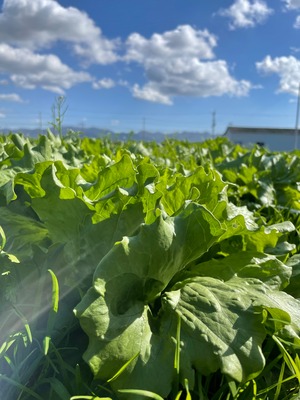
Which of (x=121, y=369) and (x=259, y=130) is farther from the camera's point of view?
(x=259, y=130)

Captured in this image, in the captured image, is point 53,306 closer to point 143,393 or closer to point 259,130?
point 143,393

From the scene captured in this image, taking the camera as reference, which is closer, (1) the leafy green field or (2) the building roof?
(1) the leafy green field

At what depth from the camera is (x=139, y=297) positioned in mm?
1127

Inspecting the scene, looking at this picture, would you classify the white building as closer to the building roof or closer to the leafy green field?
the building roof

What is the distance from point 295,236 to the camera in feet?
6.73

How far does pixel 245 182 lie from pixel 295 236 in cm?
93

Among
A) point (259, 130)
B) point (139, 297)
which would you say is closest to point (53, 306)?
point (139, 297)

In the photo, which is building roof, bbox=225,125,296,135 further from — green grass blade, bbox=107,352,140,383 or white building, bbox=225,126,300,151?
green grass blade, bbox=107,352,140,383

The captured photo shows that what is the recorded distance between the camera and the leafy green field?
101 cm

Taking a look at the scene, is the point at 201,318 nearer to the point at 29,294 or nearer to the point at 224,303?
the point at 224,303

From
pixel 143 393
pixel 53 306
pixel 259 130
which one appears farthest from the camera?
pixel 259 130

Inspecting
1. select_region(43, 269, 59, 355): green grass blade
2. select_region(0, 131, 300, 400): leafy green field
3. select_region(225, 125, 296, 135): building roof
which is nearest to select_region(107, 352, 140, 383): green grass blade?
select_region(0, 131, 300, 400): leafy green field

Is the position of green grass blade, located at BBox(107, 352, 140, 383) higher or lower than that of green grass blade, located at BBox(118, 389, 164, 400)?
higher

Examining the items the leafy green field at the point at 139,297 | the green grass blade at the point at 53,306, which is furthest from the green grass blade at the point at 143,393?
the green grass blade at the point at 53,306
